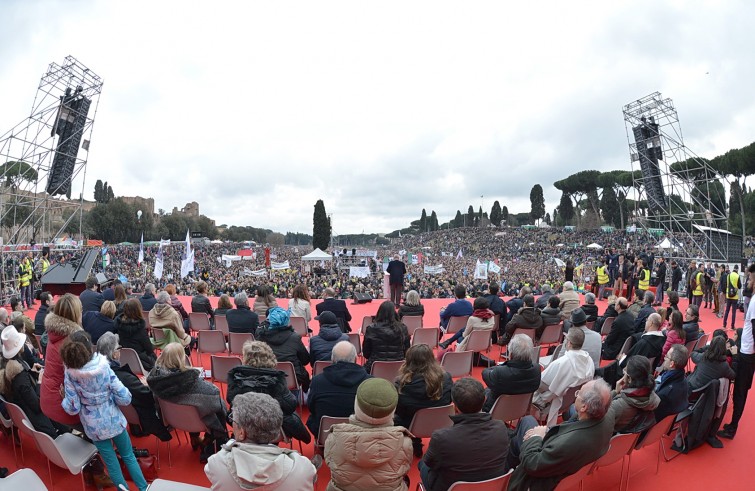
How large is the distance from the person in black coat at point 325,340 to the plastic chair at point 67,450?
2225 mm

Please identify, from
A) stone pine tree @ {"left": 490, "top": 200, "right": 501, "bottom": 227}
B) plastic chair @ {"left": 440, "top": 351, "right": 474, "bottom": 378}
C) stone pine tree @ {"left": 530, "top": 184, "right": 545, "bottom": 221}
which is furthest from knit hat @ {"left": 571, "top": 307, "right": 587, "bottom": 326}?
stone pine tree @ {"left": 490, "top": 200, "right": 501, "bottom": 227}

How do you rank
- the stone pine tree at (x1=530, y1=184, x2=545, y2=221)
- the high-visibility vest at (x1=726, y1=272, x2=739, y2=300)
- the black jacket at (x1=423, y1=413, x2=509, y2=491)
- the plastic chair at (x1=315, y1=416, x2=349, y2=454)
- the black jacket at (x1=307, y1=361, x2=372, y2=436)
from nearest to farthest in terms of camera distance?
the black jacket at (x1=423, y1=413, x2=509, y2=491) → the plastic chair at (x1=315, y1=416, x2=349, y2=454) → the black jacket at (x1=307, y1=361, x2=372, y2=436) → the high-visibility vest at (x1=726, y1=272, x2=739, y2=300) → the stone pine tree at (x1=530, y1=184, x2=545, y2=221)

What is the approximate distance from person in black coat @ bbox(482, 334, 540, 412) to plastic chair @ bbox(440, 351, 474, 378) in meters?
1.11

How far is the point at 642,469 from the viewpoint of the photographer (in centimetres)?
390

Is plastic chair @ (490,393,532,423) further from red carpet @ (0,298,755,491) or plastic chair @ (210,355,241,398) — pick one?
plastic chair @ (210,355,241,398)

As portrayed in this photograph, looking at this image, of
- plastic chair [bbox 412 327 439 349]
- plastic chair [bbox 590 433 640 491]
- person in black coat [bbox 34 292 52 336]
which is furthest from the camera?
person in black coat [bbox 34 292 52 336]

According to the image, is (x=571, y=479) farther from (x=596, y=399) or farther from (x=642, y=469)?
(x=642, y=469)

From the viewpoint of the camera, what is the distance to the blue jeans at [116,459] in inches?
125

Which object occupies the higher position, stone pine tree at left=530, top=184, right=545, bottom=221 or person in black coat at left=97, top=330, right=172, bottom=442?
stone pine tree at left=530, top=184, right=545, bottom=221

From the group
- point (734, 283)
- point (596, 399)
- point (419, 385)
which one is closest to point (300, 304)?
point (419, 385)

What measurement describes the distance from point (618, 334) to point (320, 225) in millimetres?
58009

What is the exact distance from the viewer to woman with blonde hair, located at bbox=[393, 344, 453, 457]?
3.38 m

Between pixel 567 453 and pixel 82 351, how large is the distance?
3.30m

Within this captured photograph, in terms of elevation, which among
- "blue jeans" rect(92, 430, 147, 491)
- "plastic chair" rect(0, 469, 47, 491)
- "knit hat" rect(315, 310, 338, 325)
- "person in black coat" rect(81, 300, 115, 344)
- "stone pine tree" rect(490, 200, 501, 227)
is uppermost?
"stone pine tree" rect(490, 200, 501, 227)
